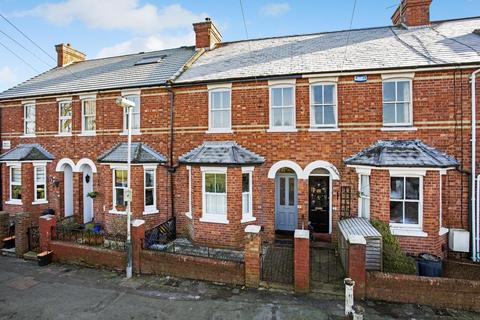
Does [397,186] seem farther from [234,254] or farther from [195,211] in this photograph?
[195,211]

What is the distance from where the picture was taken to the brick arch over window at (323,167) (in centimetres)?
994

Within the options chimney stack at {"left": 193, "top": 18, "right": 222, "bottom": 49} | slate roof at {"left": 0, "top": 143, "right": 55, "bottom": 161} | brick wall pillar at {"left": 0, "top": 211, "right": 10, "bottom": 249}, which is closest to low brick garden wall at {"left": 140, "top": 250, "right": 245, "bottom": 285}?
brick wall pillar at {"left": 0, "top": 211, "right": 10, "bottom": 249}

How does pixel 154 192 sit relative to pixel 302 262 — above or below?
above

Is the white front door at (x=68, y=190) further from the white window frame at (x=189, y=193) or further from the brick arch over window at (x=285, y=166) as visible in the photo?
the brick arch over window at (x=285, y=166)

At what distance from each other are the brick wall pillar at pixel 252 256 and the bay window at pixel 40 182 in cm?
1206

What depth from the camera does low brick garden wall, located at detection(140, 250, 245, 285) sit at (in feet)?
25.1

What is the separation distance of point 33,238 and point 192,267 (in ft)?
23.2

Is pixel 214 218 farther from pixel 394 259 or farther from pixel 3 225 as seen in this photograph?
pixel 3 225

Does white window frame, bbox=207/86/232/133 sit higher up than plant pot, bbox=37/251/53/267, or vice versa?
white window frame, bbox=207/86/232/133

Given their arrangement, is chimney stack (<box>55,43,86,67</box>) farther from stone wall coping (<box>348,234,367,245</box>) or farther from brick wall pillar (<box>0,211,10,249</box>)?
stone wall coping (<box>348,234,367,245</box>)

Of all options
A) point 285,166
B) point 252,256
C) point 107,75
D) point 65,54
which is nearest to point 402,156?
point 285,166

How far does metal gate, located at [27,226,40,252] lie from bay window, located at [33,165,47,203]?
3.93 metres

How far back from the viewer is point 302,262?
707 cm

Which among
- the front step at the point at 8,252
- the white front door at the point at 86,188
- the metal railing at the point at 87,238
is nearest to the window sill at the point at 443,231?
the metal railing at the point at 87,238
